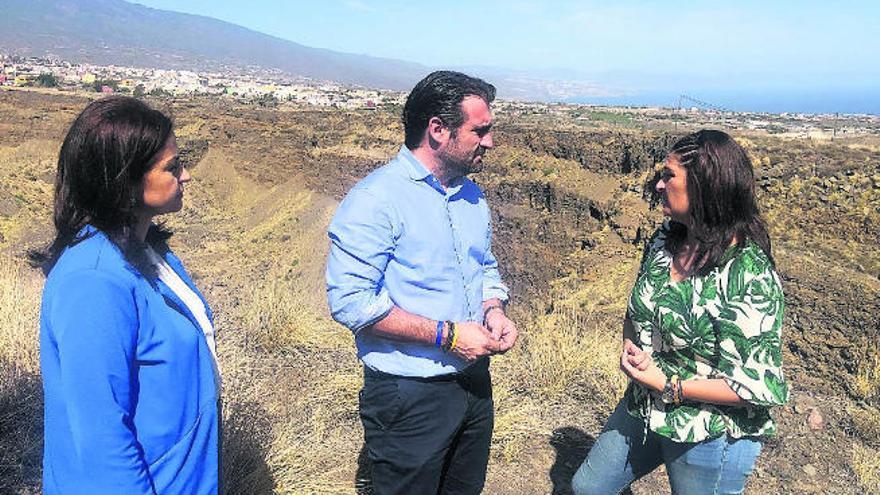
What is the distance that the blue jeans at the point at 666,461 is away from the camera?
2186mm

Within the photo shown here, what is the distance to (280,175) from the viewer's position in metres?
20.6

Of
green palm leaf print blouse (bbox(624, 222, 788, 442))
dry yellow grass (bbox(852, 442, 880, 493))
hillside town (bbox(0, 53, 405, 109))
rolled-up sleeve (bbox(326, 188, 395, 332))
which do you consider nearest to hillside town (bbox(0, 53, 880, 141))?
hillside town (bbox(0, 53, 405, 109))

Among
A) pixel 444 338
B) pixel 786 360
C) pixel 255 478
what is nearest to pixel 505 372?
pixel 255 478

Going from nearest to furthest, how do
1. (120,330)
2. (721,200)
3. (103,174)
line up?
(120,330), (103,174), (721,200)

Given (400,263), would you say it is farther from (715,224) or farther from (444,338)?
(715,224)

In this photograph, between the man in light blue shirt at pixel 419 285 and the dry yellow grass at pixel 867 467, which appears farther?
the dry yellow grass at pixel 867 467

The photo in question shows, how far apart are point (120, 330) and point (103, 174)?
40 cm

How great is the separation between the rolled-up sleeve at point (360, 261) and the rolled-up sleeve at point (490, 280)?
0.57 m

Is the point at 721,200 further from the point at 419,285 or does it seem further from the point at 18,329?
the point at 18,329

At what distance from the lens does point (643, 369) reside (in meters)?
2.23

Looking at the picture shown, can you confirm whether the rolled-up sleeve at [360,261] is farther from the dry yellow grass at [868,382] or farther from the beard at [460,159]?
the dry yellow grass at [868,382]

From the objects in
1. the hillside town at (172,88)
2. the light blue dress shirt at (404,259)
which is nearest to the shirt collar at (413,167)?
the light blue dress shirt at (404,259)

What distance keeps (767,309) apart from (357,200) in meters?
1.35

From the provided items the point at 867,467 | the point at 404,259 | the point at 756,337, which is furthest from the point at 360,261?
the point at 867,467
